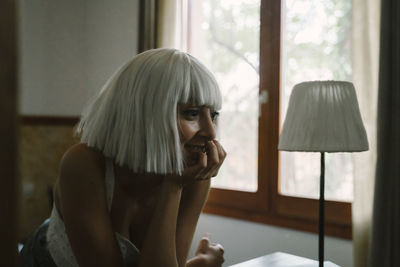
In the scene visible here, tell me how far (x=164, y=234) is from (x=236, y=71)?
5.93ft

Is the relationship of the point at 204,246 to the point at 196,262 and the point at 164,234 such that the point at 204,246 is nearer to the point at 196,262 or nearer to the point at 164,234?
the point at 196,262

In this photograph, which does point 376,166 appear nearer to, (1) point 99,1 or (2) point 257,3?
(2) point 257,3

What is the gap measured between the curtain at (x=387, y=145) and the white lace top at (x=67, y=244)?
3.95ft

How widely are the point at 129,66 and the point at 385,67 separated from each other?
127cm

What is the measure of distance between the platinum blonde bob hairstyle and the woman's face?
22mm

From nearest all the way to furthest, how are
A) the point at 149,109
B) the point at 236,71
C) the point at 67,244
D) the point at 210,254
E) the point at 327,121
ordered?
the point at 149,109 → the point at 67,244 → the point at 210,254 → the point at 327,121 → the point at 236,71

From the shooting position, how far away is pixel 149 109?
2.93 ft

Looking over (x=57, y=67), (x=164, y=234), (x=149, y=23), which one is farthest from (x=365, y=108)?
(x=57, y=67)

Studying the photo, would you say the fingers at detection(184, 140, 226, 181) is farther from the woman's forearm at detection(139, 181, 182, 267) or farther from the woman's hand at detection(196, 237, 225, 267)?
the woman's hand at detection(196, 237, 225, 267)

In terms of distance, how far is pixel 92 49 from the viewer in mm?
3463

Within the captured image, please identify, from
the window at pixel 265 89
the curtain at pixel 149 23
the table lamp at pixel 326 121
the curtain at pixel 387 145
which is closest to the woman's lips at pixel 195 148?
the table lamp at pixel 326 121

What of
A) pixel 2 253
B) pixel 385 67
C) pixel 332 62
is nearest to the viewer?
pixel 2 253

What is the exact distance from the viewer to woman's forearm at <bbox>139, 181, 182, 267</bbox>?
94 cm

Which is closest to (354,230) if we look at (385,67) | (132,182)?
(385,67)
